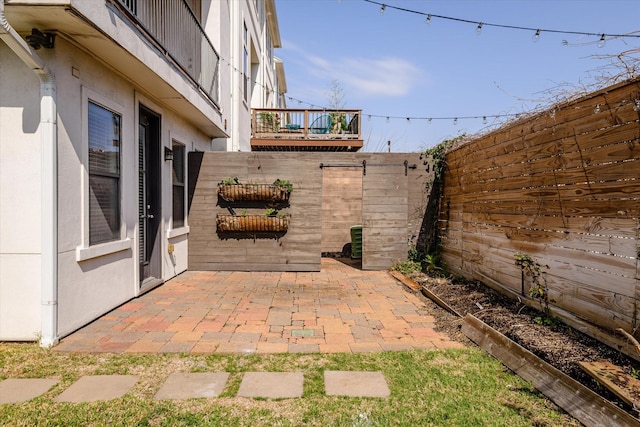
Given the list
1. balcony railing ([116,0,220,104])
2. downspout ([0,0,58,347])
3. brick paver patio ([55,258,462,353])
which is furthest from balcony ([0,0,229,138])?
brick paver patio ([55,258,462,353])

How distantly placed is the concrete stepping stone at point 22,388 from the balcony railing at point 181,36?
3.35 meters

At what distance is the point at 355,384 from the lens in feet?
8.84

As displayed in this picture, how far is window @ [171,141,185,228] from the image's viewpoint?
6.57 metres

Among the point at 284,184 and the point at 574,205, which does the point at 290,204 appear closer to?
the point at 284,184

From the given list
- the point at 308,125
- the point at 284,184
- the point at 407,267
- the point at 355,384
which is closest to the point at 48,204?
the point at 355,384

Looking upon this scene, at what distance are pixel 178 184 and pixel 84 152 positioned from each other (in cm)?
290

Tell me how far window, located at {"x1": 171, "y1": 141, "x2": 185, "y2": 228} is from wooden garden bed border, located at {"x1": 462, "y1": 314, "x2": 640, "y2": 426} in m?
5.24

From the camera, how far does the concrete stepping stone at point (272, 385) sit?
8.37 ft

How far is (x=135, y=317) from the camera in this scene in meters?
4.22

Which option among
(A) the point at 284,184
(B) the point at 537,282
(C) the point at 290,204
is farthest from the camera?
(C) the point at 290,204

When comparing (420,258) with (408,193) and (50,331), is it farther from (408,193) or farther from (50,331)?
(50,331)

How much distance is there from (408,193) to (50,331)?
19.8 feet

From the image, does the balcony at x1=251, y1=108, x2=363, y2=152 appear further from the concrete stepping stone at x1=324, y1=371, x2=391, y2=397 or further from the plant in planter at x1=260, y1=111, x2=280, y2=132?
the concrete stepping stone at x1=324, y1=371, x2=391, y2=397

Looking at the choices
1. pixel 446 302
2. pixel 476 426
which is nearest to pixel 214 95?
pixel 446 302
